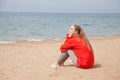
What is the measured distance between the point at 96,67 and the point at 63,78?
124 centimetres

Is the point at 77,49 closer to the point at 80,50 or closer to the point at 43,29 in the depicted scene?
the point at 80,50

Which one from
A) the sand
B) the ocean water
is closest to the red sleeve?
the sand

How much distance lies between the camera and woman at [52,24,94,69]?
5.73m

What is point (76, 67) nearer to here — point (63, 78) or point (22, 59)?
point (63, 78)

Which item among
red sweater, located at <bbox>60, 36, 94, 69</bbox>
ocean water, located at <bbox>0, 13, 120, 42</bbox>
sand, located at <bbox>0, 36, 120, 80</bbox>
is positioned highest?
red sweater, located at <bbox>60, 36, 94, 69</bbox>

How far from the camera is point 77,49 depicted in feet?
18.9

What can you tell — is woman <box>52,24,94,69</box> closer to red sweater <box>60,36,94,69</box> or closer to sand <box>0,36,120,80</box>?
red sweater <box>60,36,94,69</box>

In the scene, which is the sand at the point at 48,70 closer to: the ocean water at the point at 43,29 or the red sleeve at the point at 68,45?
the red sleeve at the point at 68,45

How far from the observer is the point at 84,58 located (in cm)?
571

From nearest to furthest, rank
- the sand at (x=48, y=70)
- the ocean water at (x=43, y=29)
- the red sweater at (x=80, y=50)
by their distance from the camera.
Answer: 1. the sand at (x=48, y=70)
2. the red sweater at (x=80, y=50)
3. the ocean water at (x=43, y=29)

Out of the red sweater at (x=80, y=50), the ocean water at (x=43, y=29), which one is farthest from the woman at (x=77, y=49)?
the ocean water at (x=43, y=29)

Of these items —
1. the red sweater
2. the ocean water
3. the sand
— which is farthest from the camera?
the ocean water

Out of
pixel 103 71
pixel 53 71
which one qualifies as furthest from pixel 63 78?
pixel 103 71

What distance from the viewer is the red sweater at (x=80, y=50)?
5.73 metres
